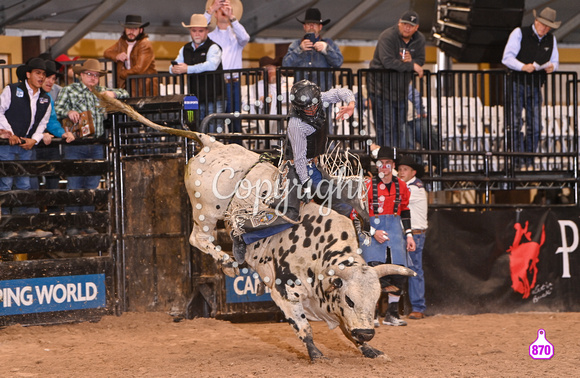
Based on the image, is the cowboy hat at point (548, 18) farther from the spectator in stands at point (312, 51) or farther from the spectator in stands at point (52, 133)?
the spectator in stands at point (52, 133)

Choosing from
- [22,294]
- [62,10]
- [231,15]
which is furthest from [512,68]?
[62,10]

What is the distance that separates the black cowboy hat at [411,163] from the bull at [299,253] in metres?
2.76

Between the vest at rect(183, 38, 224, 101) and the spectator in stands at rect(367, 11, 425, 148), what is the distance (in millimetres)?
2125

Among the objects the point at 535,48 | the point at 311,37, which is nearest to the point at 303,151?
the point at 311,37

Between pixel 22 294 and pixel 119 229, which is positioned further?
pixel 119 229

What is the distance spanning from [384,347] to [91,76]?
5420 mm

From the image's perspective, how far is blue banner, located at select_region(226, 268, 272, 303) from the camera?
9.40 metres

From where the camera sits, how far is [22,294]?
895 cm

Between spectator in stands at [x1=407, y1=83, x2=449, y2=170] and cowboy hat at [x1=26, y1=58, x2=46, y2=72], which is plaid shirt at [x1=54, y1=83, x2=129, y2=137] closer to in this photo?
cowboy hat at [x1=26, y1=58, x2=46, y2=72]

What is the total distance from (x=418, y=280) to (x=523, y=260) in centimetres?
178

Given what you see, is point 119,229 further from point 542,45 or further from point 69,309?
point 542,45

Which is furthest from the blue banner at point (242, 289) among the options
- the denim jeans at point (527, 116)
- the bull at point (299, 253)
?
the denim jeans at point (527, 116)

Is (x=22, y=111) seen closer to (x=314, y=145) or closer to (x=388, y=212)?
(x=314, y=145)

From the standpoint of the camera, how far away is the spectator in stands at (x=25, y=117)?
9.24 m
